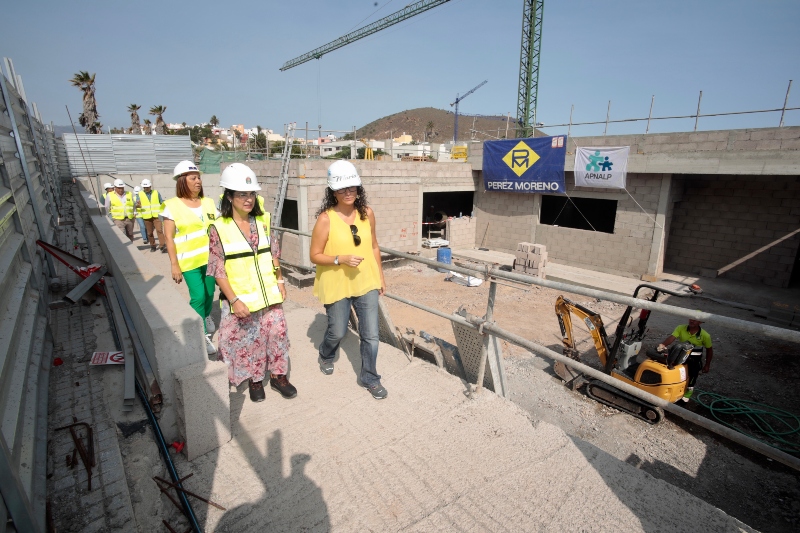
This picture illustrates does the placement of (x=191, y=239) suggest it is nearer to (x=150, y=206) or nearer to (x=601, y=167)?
(x=150, y=206)

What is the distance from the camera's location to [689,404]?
5965 mm

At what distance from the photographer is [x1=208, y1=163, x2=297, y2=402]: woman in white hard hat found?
2.74 meters

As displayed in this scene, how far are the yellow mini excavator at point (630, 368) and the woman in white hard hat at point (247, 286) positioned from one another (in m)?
3.95

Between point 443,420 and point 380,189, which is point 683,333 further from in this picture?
point 380,189

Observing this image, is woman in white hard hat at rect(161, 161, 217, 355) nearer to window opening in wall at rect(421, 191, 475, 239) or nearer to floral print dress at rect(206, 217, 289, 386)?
floral print dress at rect(206, 217, 289, 386)

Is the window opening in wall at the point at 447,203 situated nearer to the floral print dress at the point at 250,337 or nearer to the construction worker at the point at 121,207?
the construction worker at the point at 121,207

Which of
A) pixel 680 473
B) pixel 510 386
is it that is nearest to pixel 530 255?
pixel 510 386

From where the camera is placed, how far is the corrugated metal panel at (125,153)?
20.8 metres

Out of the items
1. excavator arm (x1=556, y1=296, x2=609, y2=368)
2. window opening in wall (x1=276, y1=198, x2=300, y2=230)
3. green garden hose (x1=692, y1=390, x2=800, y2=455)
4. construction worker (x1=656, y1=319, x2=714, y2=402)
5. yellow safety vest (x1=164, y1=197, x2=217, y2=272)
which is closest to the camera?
yellow safety vest (x1=164, y1=197, x2=217, y2=272)

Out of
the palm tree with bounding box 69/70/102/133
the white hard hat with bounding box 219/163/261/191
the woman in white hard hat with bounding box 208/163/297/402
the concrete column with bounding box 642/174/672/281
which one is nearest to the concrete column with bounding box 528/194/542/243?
the concrete column with bounding box 642/174/672/281

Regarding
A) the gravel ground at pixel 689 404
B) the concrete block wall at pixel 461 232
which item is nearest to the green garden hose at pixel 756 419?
the gravel ground at pixel 689 404

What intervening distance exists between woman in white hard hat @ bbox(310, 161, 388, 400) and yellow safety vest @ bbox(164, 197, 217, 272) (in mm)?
1399

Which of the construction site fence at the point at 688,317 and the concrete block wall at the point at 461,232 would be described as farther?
the concrete block wall at the point at 461,232

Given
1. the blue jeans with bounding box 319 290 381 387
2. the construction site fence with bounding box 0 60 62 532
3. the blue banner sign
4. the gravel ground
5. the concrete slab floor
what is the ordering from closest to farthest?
the construction site fence with bounding box 0 60 62 532 → the concrete slab floor → the blue jeans with bounding box 319 290 381 387 → the gravel ground → the blue banner sign
